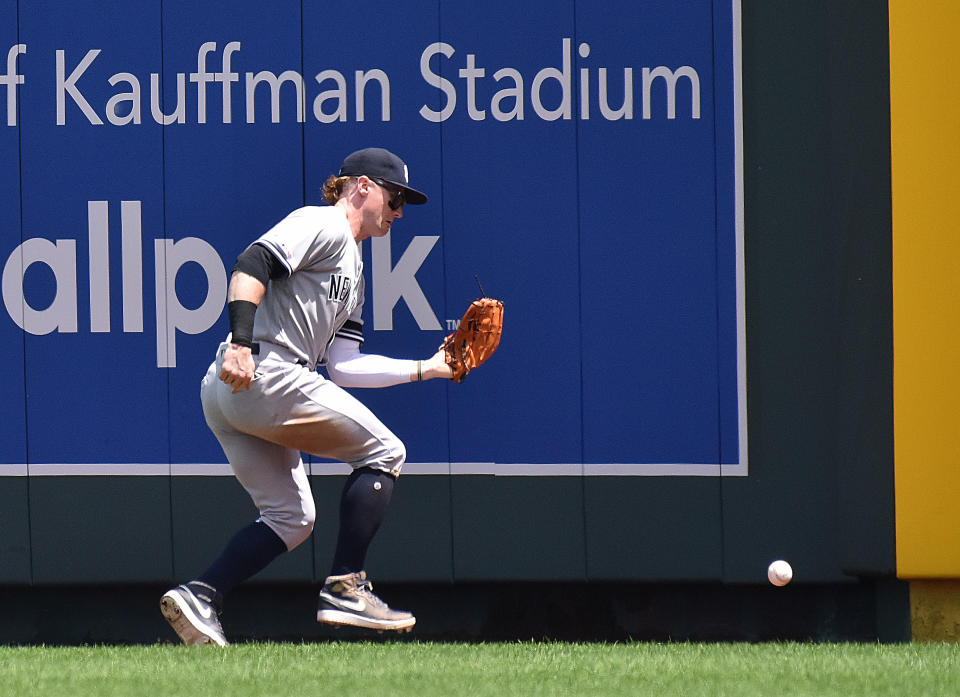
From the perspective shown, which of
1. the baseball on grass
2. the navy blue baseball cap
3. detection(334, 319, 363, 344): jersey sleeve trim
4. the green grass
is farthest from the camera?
the baseball on grass

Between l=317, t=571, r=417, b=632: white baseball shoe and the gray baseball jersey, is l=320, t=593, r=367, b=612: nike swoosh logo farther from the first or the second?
the gray baseball jersey

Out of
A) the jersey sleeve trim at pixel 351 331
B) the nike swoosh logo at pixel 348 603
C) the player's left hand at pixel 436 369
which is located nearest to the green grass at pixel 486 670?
the nike swoosh logo at pixel 348 603

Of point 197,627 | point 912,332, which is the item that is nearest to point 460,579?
point 197,627

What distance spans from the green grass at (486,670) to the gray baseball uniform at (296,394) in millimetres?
543

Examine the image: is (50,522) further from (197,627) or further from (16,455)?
(197,627)

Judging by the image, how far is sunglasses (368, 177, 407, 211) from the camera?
13.8 ft

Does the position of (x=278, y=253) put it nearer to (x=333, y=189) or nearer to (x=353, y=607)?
(x=333, y=189)

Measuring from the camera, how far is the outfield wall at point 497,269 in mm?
4609

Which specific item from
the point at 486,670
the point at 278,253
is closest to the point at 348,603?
the point at 486,670

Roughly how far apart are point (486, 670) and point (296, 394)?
1064mm

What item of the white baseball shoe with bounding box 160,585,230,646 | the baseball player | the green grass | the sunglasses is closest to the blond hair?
the baseball player

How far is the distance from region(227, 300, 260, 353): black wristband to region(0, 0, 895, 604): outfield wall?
0.93 metres

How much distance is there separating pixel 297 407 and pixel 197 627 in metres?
0.79

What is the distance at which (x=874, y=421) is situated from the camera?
14.6 ft
